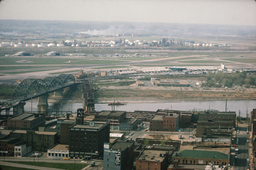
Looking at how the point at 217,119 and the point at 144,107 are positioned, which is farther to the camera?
the point at 144,107

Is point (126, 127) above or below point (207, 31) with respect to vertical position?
below

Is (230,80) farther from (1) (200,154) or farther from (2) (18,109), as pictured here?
(1) (200,154)

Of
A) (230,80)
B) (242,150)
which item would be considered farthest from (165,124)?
(230,80)

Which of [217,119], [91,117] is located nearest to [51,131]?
[91,117]

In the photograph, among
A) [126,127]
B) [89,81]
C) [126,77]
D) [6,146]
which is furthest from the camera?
[126,77]

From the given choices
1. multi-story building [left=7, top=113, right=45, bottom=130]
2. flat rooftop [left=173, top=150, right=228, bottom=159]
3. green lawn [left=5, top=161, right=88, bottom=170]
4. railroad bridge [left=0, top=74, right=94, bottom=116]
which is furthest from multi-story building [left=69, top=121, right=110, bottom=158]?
railroad bridge [left=0, top=74, right=94, bottom=116]

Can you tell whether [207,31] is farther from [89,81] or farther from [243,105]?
[243,105]

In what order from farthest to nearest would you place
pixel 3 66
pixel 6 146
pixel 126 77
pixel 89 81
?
pixel 3 66 → pixel 126 77 → pixel 89 81 → pixel 6 146

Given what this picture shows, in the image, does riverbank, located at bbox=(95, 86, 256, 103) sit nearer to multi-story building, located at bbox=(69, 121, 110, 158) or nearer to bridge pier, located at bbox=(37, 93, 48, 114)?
bridge pier, located at bbox=(37, 93, 48, 114)
